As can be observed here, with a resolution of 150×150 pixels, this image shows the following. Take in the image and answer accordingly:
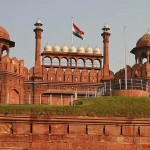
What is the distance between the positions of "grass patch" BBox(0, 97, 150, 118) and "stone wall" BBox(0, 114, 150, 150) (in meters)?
0.18

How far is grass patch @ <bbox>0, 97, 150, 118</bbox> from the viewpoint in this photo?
12609 mm

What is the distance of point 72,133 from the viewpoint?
492 inches

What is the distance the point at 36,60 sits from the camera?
26375 mm

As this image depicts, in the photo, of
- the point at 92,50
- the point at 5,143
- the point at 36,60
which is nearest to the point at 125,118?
the point at 5,143

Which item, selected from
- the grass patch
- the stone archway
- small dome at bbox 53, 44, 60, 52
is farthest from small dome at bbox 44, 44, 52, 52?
the grass patch

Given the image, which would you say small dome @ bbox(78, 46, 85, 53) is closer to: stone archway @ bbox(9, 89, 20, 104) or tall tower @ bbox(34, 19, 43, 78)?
tall tower @ bbox(34, 19, 43, 78)

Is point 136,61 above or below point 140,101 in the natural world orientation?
above

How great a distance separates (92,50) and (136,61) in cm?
361

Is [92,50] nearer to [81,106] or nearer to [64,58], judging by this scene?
[64,58]

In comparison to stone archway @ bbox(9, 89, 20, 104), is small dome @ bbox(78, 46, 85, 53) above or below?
above

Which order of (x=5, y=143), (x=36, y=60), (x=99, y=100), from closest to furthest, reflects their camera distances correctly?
(x=5, y=143) → (x=99, y=100) → (x=36, y=60)

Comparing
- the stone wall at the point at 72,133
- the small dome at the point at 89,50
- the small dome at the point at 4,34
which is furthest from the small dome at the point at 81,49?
the stone wall at the point at 72,133

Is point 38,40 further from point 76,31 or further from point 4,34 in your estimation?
point 76,31

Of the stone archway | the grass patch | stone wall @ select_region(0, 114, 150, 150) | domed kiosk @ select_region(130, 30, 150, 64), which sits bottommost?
stone wall @ select_region(0, 114, 150, 150)
